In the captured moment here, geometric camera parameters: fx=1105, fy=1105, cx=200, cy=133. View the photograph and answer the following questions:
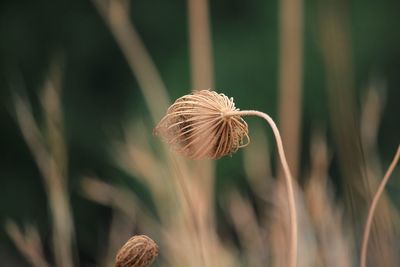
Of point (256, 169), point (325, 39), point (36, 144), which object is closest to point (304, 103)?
point (256, 169)

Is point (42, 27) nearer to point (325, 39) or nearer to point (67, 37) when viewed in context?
point (67, 37)

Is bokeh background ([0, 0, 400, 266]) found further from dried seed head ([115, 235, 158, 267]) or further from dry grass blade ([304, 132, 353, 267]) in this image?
dried seed head ([115, 235, 158, 267])

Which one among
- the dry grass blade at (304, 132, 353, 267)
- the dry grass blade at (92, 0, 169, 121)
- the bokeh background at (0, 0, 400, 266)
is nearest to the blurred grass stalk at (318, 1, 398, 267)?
the dry grass blade at (304, 132, 353, 267)

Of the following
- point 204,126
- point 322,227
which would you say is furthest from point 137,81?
point 204,126

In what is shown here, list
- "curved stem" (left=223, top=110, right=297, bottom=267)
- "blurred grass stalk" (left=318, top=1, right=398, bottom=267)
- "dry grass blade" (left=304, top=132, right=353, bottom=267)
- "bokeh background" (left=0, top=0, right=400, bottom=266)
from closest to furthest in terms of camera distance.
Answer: "curved stem" (left=223, top=110, right=297, bottom=267) < "blurred grass stalk" (left=318, top=1, right=398, bottom=267) < "dry grass blade" (left=304, top=132, right=353, bottom=267) < "bokeh background" (left=0, top=0, right=400, bottom=266)

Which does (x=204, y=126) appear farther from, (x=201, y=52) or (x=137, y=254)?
(x=201, y=52)

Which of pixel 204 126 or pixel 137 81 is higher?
pixel 204 126

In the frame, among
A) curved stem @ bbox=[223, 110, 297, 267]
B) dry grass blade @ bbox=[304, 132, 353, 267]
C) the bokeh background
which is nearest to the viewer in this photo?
curved stem @ bbox=[223, 110, 297, 267]
